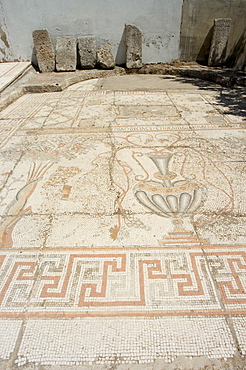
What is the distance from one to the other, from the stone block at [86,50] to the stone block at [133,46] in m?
0.81

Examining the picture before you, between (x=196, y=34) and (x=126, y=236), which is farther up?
(x=196, y=34)

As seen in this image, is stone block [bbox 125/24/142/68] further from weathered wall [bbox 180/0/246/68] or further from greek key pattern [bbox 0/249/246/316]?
greek key pattern [bbox 0/249/246/316]

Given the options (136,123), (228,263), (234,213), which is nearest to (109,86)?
(136,123)

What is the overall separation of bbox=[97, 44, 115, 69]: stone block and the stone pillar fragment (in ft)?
8.00

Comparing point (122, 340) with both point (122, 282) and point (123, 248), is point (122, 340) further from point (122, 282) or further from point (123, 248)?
point (123, 248)

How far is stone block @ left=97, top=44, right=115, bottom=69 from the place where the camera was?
601 centimetres

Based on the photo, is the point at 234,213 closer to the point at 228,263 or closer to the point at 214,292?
the point at 228,263

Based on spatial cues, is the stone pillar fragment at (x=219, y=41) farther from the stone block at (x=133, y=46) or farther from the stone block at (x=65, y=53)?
the stone block at (x=65, y=53)

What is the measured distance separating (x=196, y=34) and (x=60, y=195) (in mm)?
6127

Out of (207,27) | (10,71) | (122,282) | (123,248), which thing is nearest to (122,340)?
(122,282)

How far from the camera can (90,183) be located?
212cm

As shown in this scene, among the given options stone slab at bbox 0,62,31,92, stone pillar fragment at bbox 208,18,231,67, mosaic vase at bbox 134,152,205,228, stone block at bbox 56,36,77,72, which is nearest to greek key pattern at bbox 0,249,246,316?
mosaic vase at bbox 134,152,205,228

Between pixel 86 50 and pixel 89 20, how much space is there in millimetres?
723

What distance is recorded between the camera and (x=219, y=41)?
19.8 feet
